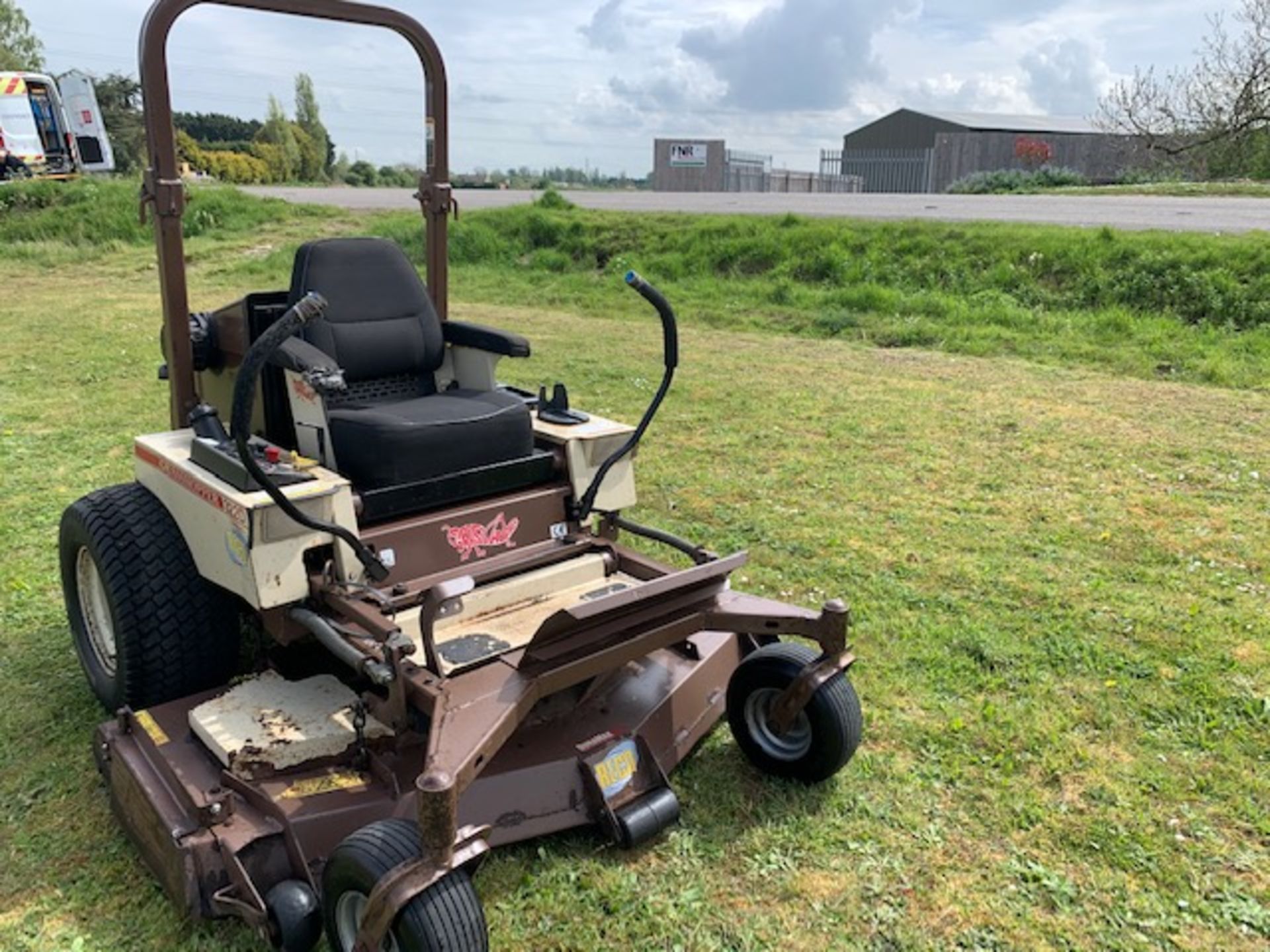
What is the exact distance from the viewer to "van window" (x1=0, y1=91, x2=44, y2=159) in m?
20.2

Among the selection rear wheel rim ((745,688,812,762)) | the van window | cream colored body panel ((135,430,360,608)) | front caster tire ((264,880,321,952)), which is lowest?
front caster tire ((264,880,321,952))

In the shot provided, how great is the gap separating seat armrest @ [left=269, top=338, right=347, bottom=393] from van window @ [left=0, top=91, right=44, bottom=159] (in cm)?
2085

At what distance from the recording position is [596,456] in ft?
11.7

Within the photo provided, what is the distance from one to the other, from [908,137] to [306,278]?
41136 mm

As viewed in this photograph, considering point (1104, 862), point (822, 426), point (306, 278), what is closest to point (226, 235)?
point (822, 426)

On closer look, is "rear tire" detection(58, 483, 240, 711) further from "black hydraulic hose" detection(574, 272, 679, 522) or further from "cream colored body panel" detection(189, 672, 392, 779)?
"black hydraulic hose" detection(574, 272, 679, 522)

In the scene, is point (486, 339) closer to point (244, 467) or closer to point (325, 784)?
point (244, 467)

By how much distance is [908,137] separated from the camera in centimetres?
4097

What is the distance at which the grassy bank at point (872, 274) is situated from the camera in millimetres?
9117

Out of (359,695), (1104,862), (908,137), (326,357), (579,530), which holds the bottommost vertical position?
(1104,862)

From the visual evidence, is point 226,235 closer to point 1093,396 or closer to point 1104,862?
point 1093,396

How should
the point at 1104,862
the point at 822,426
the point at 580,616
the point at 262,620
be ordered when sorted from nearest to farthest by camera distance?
the point at 580,616 → the point at 1104,862 → the point at 262,620 → the point at 822,426

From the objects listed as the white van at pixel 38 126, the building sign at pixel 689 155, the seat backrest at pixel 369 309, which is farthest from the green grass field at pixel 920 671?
the building sign at pixel 689 155

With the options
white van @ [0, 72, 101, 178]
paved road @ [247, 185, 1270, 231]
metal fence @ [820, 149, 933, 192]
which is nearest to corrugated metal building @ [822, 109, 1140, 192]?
metal fence @ [820, 149, 933, 192]
